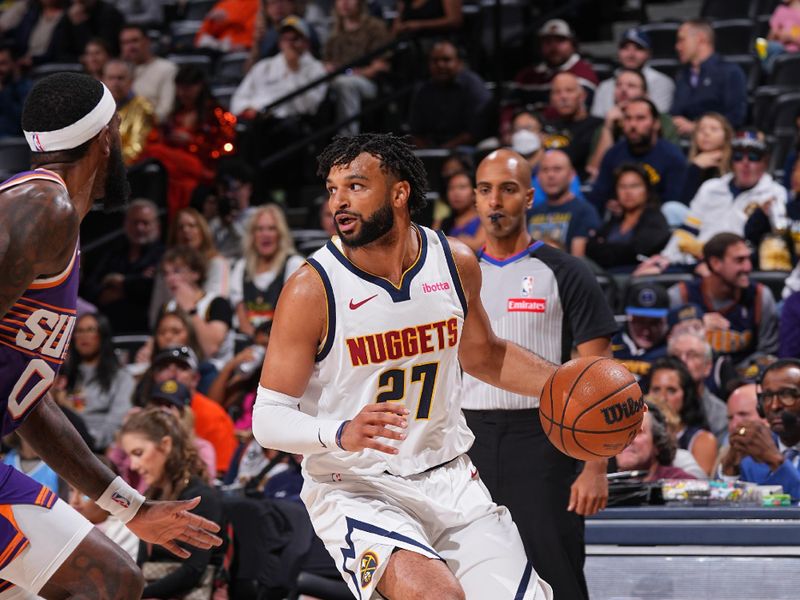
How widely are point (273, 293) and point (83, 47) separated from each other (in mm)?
5435

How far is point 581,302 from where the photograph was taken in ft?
18.0

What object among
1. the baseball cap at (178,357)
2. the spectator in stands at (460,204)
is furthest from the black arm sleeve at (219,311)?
the spectator in stands at (460,204)

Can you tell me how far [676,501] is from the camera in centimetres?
596

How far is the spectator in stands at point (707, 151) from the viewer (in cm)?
973

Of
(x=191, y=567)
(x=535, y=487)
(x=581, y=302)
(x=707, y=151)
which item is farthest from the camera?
(x=707, y=151)

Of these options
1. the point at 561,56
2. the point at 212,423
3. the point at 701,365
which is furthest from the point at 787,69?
the point at 212,423

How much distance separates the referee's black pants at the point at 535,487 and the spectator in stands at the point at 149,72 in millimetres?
7193

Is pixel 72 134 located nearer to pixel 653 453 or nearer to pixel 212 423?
pixel 653 453

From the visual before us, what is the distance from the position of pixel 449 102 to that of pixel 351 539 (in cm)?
764

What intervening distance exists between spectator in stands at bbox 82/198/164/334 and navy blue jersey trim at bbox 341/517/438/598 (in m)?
6.88

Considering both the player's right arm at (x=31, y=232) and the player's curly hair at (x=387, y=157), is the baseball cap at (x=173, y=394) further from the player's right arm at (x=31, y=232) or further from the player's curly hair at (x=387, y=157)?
the player's right arm at (x=31, y=232)

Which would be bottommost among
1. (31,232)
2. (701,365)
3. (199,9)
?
(199,9)

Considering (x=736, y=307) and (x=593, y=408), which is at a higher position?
(x=593, y=408)

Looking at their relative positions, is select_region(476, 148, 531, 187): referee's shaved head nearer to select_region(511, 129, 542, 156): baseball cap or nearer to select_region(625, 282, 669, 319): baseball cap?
select_region(625, 282, 669, 319): baseball cap
